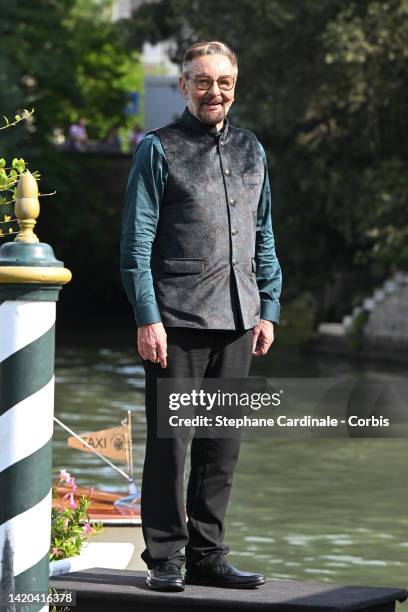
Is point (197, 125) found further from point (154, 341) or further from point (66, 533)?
point (66, 533)

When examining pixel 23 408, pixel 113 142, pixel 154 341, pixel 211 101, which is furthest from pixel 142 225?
pixel 113 142

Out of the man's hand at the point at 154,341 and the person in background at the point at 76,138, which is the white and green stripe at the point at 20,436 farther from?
the person in background at the point at 76,138

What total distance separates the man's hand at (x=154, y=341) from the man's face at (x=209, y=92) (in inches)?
34.6

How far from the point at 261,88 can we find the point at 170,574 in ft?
79.4

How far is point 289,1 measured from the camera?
1151 inches

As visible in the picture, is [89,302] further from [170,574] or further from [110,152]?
[170,574]

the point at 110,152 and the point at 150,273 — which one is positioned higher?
the point at 110,152

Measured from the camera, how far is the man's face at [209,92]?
21.4 feet

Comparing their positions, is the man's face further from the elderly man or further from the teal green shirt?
the teal green shirt

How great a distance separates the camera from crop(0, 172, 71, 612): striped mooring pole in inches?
211

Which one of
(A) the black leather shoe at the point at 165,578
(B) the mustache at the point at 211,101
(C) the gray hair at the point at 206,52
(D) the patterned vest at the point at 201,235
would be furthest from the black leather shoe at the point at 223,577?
(C) the gray hair at the point at 206,52

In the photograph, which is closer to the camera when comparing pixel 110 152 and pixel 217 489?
pixel 217 489

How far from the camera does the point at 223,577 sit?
21.9 ft

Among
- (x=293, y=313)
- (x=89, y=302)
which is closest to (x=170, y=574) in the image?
(x=293, y=313)
